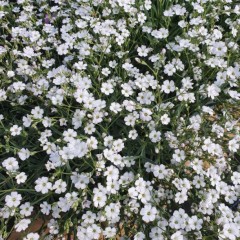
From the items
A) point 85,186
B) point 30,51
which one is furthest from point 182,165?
point 30,51

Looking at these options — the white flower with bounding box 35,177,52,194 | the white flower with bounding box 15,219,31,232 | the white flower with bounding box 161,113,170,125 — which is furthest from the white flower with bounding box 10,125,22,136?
the white flower with bounding box 161,113,170,125

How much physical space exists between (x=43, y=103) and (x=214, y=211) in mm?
1836

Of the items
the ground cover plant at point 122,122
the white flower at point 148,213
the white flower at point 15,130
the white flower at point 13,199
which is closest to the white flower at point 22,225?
the ground cover plant at point 122,122

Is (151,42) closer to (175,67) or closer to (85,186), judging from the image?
(175,67)

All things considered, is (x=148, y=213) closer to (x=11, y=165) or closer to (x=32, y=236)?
(x=32, y=236)

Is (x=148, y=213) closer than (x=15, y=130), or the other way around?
(x=148, y=213)

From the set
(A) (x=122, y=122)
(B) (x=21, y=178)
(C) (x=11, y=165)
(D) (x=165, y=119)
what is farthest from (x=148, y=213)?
(C) (x=11, y=165)

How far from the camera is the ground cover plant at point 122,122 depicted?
280cm

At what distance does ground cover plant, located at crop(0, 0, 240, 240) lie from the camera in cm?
280

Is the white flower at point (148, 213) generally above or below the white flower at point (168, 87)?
below

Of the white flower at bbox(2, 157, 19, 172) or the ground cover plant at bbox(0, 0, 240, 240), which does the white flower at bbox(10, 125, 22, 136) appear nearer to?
the ground cover plant at bbox(0, 0, 240, 240)

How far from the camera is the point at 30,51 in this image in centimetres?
361

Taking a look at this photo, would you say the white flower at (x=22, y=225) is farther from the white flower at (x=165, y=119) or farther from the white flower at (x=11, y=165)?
the white flower at (x=165, y=119)

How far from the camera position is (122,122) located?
3322 mm
